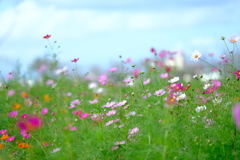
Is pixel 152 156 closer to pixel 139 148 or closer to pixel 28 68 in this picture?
pixel 139 148

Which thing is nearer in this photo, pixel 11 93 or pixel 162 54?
pixel 162 54

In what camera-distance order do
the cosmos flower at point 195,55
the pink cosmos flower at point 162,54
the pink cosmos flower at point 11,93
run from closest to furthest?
the cosmos flower at point 195,55
the pink cosmos flower at point 162,54
the pink cosmos flower at point 11,93

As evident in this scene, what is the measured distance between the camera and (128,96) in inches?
144

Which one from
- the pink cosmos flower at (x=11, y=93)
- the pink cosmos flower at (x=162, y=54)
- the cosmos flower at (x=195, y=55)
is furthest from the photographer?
the pink cosmos flower at (x=11, y=93)

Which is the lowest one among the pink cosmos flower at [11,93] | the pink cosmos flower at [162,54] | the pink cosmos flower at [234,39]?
the pink cosmos flower at [11,93]

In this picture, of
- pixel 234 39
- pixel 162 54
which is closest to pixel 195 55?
pixel 234 39

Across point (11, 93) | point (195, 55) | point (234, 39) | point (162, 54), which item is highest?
point (234, 39)

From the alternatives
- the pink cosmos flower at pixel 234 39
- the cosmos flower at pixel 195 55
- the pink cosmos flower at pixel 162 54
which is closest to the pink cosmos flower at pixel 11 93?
the pink cosmos flower at pixel 162 54

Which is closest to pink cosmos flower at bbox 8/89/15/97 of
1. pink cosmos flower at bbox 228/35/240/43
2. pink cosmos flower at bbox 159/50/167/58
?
pink cosmos flower at bbox 159/50/167/58

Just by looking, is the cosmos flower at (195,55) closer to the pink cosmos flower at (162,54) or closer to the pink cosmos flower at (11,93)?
the pink cosmos flower at (162,54)

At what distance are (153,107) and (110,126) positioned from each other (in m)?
0.41

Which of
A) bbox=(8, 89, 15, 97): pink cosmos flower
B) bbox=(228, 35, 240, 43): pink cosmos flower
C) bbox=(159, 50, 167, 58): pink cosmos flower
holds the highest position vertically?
bbox=(228, 35, 240, 43): pink cosmos flower

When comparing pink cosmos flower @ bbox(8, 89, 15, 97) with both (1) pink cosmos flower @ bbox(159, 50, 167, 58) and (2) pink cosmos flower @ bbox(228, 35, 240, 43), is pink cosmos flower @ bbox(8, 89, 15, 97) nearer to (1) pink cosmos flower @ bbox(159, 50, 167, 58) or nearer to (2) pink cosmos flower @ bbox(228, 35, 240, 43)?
(1) pink cosmos flower @ bbox(159, 50, 167, 58)

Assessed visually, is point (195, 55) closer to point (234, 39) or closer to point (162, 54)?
point (234, 39)
